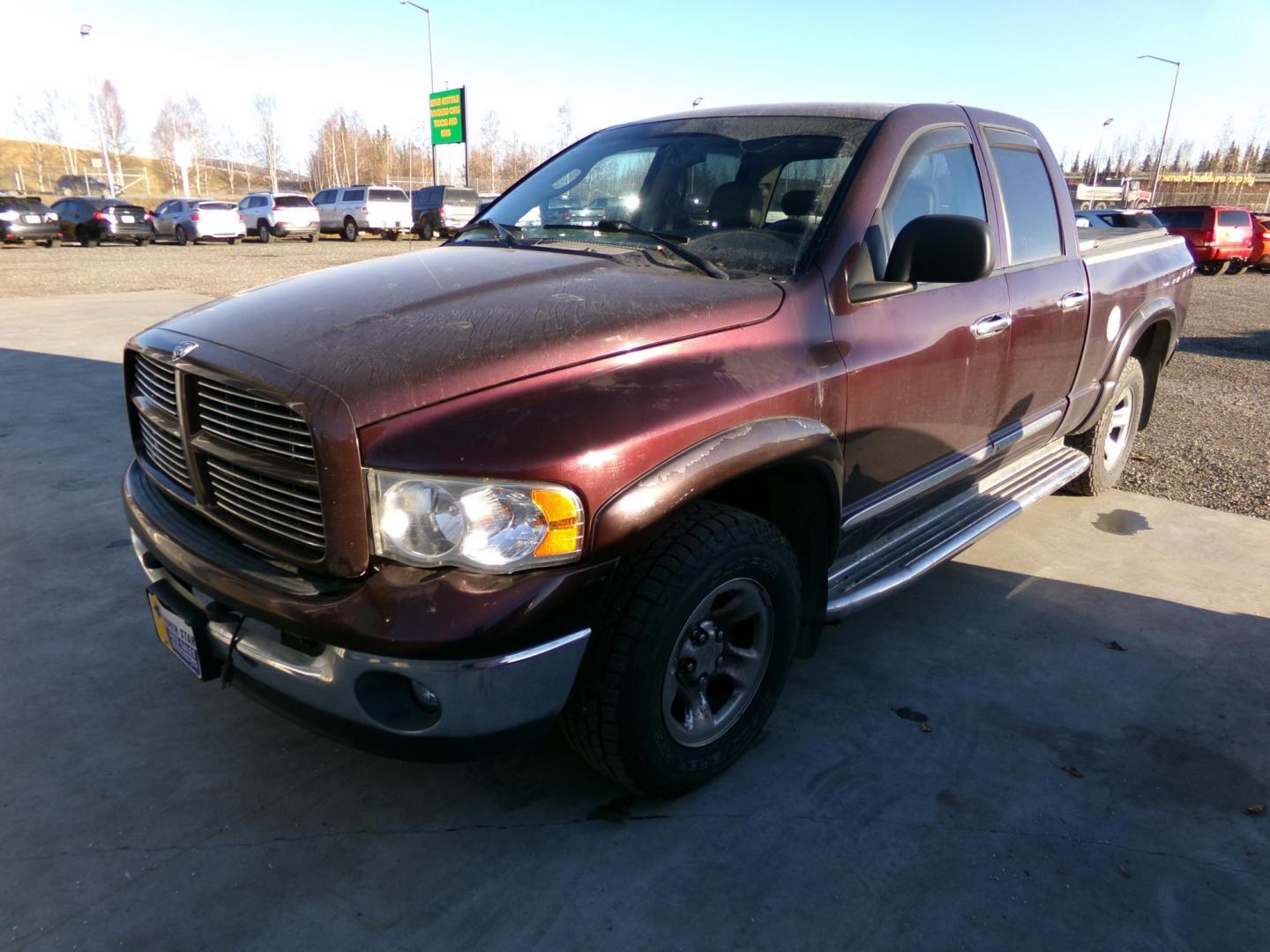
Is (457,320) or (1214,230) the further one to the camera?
(1214,230)

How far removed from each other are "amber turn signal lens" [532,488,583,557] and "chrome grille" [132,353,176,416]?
1160 mm

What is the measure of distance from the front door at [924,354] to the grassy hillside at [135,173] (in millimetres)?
89700

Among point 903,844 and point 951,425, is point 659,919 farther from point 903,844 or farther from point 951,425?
point 951,425

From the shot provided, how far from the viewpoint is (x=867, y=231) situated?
111 inches

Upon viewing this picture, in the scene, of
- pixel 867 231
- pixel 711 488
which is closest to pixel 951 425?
pixel 867 231

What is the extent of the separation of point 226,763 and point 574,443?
1.60 meters

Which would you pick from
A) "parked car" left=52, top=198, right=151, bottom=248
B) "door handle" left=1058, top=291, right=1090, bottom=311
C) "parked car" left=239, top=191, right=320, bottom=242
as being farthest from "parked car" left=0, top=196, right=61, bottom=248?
"door handle" left=1058, top=291, right=1090, bottom=311

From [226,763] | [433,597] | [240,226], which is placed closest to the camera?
[433,597]

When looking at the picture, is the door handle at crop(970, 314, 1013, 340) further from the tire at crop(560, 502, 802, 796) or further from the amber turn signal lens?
the amber turn signal lens

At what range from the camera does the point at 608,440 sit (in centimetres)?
202

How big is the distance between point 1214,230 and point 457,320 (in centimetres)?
2358

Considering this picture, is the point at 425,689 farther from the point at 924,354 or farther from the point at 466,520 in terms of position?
the point at 924,354

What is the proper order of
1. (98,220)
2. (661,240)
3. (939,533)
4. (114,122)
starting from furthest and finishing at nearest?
(114,122)
(98,220)
(939,533)
(661,240)

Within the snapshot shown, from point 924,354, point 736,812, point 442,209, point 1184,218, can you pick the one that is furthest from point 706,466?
point 442,209
